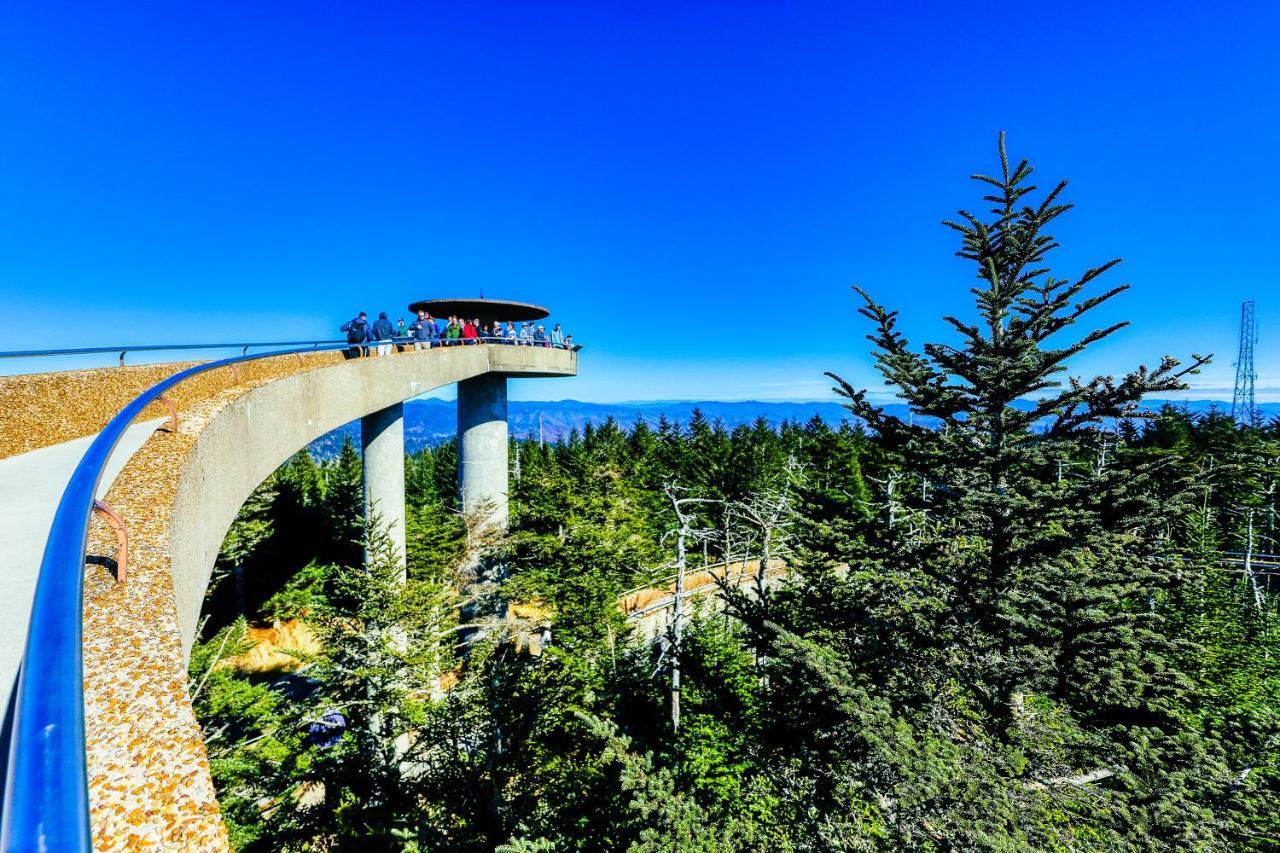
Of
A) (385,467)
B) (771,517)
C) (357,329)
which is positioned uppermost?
(357,329)

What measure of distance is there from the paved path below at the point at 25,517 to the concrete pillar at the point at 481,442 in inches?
488

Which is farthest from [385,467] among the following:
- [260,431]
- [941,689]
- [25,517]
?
[941,689]

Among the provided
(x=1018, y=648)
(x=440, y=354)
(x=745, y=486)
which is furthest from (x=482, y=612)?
(x=745, y=486)

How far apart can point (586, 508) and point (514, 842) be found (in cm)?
1303

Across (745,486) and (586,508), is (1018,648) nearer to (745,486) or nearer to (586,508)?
(586,508)

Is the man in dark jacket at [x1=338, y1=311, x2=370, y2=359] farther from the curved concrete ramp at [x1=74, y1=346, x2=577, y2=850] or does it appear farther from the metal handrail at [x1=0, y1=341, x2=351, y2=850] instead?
the metal handrail at [x1=0, y1=341, x2=351, y2=850]

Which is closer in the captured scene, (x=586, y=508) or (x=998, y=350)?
(x=998, y=350)

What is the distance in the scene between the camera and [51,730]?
1.25 m

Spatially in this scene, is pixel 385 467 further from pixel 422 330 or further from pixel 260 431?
pixel 260 431

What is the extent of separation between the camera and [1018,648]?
22.4 ft

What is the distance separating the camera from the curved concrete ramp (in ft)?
5.76

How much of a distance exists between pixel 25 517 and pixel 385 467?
1244 centimetres

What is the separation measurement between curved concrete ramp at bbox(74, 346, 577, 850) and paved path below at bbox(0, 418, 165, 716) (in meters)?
0.38

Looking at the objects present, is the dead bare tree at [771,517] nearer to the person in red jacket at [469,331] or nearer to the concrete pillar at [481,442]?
the concrete pillar at [481,442]
